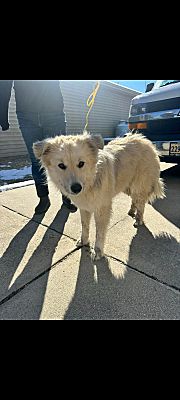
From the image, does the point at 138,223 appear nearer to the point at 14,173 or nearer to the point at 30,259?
the point at 30,259

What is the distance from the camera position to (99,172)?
2207mm

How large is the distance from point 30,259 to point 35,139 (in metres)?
1.91

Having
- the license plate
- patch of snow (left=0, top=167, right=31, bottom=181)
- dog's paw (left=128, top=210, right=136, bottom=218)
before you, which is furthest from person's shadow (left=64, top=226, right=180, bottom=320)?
patch of snow (left=0, top=167, right=31, bottom=181)

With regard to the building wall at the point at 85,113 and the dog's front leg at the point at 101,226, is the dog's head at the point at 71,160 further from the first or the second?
the building wall at the point at 85,113

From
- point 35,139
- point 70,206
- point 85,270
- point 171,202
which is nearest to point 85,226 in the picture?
point 85,270

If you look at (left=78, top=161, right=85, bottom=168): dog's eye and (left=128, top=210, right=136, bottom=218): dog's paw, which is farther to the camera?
(left=128, top=210, right=136, bottom=218): dog's paw

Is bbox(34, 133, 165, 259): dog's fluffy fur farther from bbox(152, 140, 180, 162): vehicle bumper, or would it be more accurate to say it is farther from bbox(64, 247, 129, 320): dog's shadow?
bbox(152, 140, 180, 162): vehicle bumper

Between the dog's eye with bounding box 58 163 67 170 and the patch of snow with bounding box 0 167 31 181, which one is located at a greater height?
the dog's eye with bounding box 58 163 67 170

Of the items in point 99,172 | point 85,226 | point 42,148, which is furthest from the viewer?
point 85,226

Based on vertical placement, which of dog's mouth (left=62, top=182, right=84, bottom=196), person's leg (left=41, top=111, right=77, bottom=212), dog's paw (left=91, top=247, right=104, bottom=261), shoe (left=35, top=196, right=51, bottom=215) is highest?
person's leg (left=41, top=111, right=77, bottom=212)

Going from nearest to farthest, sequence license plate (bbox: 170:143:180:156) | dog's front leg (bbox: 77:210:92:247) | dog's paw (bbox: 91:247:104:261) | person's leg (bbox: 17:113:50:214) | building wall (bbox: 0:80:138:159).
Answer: dog's paw (bbox: 91:247:104:261) → dog's front leg (bbox: 77:210:92:247) → person's leg (bbox: 17:113:50:214) → license plate (bbox: 170:143:180:156) → building wall (bbox: 0:80:138:159)

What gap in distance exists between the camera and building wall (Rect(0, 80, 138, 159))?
857cm

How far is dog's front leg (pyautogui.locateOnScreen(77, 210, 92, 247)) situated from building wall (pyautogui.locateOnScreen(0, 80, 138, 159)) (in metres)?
7.16
